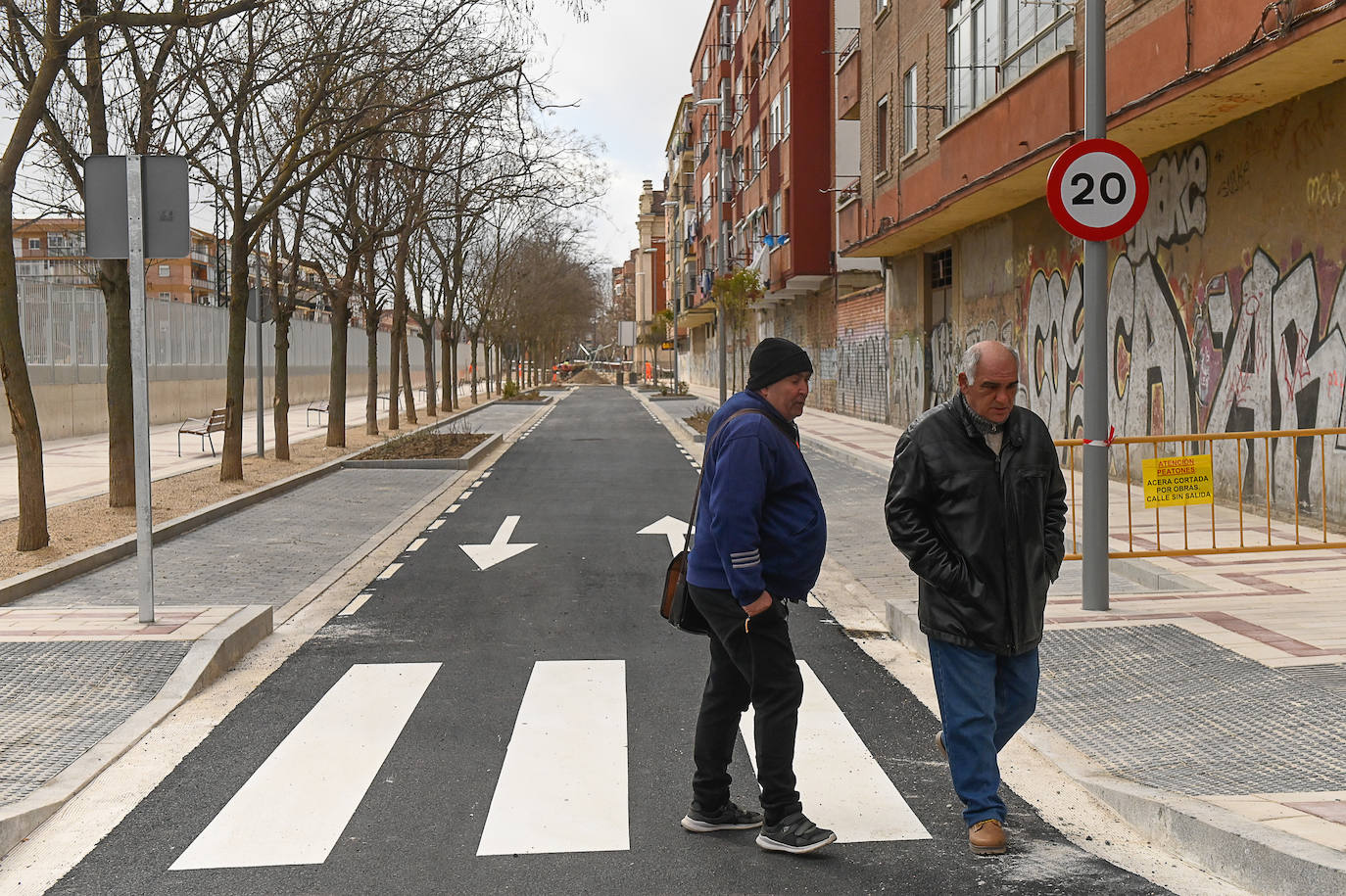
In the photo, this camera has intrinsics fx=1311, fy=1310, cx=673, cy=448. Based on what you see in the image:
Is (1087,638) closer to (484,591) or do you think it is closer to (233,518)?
(484,591)

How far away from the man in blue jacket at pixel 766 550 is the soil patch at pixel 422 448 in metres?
17.6

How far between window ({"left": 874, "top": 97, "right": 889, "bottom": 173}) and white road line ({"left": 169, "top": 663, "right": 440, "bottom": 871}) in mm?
22241

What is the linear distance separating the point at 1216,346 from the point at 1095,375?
22.0 ft

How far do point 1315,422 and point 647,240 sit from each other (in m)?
129

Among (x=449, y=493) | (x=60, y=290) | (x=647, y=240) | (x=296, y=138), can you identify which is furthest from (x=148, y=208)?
(x=647, y=240)

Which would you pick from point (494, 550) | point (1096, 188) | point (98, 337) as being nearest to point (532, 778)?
point (1096, 188)

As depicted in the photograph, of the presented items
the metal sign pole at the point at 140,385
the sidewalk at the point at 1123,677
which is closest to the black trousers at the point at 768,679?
the sidewalk at the point at 1123,677

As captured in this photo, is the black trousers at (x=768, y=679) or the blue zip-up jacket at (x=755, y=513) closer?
the blue zip-up jacket at (x=755, y=513)

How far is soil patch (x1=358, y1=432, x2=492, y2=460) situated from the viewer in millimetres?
22391

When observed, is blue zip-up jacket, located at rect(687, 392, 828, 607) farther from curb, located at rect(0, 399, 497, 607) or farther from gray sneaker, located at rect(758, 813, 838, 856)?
curb, located at rect(0, 399, 497, 607)

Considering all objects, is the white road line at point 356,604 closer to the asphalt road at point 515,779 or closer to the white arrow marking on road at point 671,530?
the asphalt road at point 515,779

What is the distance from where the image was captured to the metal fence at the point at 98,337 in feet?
90.5

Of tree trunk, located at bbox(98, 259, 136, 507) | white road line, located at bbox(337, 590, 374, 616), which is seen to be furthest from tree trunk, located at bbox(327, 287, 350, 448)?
white road line, located at bbox(337, 590, 374, 616)

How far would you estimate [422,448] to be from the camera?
2328 centimetres
